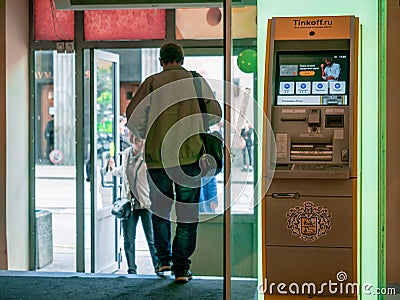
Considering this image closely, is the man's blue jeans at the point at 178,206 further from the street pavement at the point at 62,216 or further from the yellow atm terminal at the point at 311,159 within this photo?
the street pavement at the point at 62,216

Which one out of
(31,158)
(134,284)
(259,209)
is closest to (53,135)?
(31,158)

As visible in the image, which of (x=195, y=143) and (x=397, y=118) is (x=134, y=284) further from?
(x=397, y=118)

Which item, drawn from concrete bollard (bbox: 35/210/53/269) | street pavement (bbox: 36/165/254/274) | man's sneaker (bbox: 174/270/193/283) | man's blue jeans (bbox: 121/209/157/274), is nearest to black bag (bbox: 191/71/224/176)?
man's sneaker (bbox: 174/270/193/283)

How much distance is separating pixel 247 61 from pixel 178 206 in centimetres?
109

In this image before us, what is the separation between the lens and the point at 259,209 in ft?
14.1

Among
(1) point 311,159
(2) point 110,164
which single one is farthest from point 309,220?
(2) point 110,164

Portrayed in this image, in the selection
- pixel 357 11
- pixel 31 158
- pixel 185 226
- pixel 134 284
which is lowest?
pixel 134 284

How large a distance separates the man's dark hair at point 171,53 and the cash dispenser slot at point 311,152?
1.05m

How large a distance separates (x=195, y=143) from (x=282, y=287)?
1.03 m

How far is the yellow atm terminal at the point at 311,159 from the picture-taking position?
163 inches

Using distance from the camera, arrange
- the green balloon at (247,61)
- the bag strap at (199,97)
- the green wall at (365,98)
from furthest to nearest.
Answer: the bag strap at (199,97) < the green wall at (365,98) < the green balloon at (247,61)

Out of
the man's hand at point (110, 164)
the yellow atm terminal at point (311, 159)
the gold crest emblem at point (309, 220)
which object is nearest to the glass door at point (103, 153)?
the man's hand at point (110, 164)

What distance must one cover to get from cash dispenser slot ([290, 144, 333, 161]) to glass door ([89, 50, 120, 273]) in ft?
8.89

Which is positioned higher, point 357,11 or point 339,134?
point 357,11
